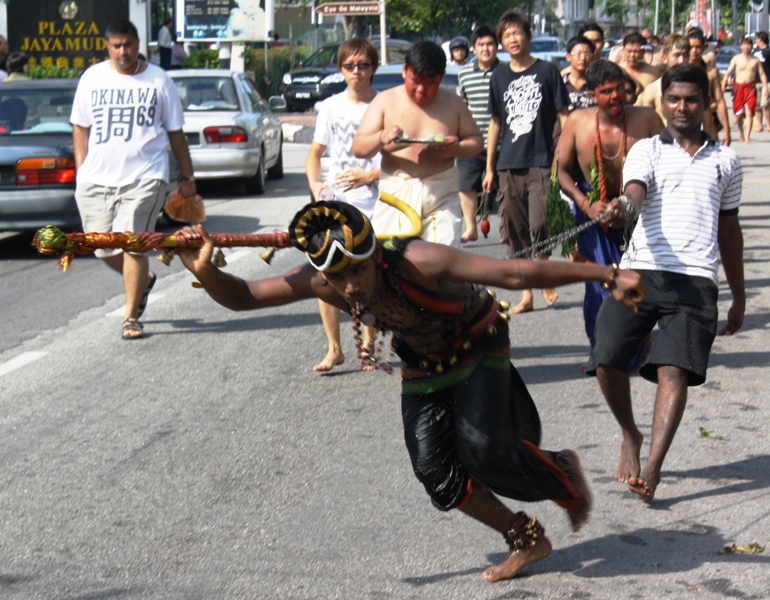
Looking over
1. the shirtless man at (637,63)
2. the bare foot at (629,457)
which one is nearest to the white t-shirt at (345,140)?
the bare foot at (629,457)

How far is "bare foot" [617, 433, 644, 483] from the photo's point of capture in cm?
484

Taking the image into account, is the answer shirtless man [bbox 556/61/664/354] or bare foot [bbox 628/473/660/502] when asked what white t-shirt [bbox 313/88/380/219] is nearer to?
shirtless man [bbox 556/61/664/354]

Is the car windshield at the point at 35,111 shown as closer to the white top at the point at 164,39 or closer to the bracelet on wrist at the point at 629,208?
the bracelet on wrist at the point at 629,208

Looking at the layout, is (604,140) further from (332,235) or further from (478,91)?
(478,91)

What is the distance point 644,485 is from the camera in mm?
4543

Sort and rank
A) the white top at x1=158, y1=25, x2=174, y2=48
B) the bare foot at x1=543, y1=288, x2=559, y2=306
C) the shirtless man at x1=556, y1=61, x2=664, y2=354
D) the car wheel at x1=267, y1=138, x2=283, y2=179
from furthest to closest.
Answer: the white top at x1=158, y1=25, x2=174, y2=48 → the car wheel at x1=267, y1=138, x2=283, y2=179 → the bare foot at x1=543, y1=288, x2=559, y2=306 → the shirtless man at x1=556, y1=61, x2=664, y2=354

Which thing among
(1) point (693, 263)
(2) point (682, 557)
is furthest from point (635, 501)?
(1) point (693, 263)

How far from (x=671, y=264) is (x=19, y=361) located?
14.0 feet

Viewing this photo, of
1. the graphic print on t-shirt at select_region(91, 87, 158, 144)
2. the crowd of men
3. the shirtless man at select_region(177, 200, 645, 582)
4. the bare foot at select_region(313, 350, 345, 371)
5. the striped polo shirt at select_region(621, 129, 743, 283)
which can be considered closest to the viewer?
the shirtless man at select_region(177, 200, 645, 582)

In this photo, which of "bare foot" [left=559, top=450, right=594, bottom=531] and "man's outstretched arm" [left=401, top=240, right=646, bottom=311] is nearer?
"man's outstretched arm" [left=401, top=240, right=646, bottom=311]

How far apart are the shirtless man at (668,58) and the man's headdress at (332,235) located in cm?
652

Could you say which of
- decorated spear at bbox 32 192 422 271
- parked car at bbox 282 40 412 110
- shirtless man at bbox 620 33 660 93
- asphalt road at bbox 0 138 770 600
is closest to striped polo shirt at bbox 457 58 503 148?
shirtless man at bbox 620 33 660 93

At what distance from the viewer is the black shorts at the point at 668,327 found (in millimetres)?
4602

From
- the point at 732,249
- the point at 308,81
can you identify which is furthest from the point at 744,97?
the point at 732,249
